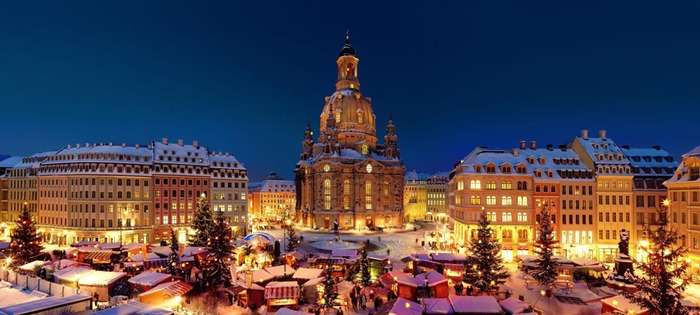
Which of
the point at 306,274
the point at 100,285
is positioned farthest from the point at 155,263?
the point at 306,274

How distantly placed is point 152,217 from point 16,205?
31.0 meters

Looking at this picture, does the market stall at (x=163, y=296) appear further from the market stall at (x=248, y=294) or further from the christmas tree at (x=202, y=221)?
the christmas tree at (x=202, y=221)

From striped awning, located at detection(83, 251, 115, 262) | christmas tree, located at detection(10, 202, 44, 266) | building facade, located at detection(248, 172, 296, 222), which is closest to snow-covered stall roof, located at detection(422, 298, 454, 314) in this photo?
striped awning, located at detection(83, 251, 115, 262)

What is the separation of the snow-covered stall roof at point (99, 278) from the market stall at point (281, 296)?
13477 mm

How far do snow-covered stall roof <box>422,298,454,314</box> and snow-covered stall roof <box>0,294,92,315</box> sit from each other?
23896 millimetres

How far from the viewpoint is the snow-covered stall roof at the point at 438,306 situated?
28.8 meters

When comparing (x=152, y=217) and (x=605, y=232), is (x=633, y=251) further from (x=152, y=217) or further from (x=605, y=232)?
(x=152, y=217)

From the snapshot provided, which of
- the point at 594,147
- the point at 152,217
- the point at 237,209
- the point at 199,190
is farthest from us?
the point at 237,209

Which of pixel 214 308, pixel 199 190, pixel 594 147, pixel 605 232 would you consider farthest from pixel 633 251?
pixel 199 190

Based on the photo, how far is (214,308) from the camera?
34094 millimetres

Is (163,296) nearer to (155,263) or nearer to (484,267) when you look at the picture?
(155,263)

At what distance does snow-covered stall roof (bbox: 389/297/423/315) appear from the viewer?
92.3 feet

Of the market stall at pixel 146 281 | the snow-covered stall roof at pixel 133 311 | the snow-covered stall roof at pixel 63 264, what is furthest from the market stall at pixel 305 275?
the snow-covered stall roof at pixel 63 264

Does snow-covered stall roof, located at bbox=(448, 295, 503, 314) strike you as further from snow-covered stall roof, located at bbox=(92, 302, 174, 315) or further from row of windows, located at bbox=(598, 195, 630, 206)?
row of windows, located at bbox=(598, 195, 630, 206)
